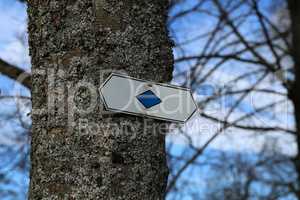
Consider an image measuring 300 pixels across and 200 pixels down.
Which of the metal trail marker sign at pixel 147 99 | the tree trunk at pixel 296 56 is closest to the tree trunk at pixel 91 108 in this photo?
the metal trail marker sign at pixel 147 99

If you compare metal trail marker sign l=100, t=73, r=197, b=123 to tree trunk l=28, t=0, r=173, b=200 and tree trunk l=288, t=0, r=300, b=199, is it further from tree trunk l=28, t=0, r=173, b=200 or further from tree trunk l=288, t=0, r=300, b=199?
tree trunk l=288, t=0, r=300, b=199

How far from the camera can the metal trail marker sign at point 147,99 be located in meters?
1.32

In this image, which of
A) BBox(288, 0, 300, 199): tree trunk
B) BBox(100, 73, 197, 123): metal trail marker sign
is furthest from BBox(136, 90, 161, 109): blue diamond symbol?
BBox(288, 0, 300, 199): tree trunk

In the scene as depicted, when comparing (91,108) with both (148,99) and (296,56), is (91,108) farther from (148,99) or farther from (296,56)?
(296,56)

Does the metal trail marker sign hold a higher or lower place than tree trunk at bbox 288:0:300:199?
lower

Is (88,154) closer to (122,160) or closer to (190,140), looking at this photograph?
(122,160)

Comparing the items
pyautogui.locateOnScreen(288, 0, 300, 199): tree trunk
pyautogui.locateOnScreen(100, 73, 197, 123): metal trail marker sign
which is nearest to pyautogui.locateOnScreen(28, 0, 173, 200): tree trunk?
pyautogui.locateOnScreen(100, 73, 197, 123): metal trail marker sign

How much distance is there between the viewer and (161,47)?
1.43 m

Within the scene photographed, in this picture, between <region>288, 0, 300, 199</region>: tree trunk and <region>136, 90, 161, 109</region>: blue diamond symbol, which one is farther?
<region>288, 0, 300, 199</region>: tree trunk

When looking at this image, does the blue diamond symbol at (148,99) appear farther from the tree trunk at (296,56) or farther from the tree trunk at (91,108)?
the tree trunk at (296,56)

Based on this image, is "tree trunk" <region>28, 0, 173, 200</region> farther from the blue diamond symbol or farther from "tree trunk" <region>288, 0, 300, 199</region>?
"tree trunk" <region>288, 0, 300, 199</region>

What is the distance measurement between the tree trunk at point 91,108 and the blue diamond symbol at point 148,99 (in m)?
0.04

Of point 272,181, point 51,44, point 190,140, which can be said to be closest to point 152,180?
point 51,44

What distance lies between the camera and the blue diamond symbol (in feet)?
4.51
